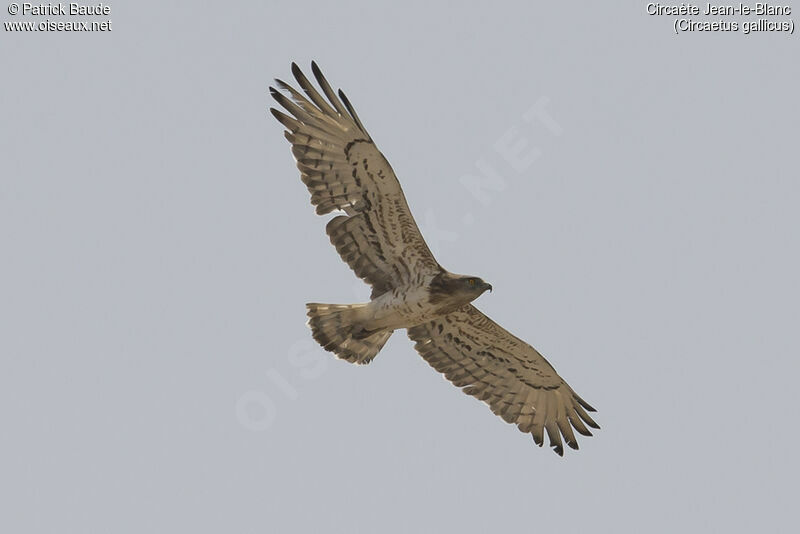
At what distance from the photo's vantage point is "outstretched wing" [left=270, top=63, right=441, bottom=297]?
12977mm

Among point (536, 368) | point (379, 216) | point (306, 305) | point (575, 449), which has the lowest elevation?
point (575, 449)

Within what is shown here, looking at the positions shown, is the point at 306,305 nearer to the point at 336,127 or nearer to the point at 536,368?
the point at 336,127

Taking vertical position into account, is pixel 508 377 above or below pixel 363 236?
below

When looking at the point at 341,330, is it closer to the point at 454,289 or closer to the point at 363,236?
the point at 363,236

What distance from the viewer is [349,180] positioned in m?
13.1

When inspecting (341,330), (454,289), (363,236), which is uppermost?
(363,236)

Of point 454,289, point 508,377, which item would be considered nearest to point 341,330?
point 454,289

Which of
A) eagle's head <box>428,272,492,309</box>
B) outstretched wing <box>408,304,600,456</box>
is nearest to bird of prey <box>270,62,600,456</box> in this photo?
eagle's head <box>428,272,492,309</box>

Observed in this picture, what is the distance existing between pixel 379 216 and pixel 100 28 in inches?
201

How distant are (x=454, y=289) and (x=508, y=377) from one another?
87.6 inches

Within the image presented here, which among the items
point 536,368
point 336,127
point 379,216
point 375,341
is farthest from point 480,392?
point 336,127

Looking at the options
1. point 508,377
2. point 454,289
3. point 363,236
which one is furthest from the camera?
point 508,377

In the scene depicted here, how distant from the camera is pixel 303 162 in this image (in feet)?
42.9

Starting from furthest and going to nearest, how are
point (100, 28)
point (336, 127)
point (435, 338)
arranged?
point (100, 28)
point (435, 338)
point (336, 127)
